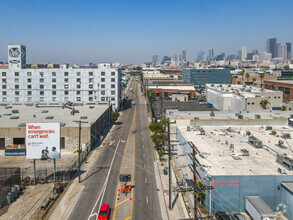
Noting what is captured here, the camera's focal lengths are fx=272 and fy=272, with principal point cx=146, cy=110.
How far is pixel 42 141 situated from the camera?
33500 millimetres

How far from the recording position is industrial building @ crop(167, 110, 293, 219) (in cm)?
2700

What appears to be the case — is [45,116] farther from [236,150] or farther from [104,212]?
[236,150]

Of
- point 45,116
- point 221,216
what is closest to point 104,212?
point 221,216

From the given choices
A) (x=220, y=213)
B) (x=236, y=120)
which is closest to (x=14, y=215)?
(x=220, y=213)

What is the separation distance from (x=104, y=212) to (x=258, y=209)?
14.3 meters

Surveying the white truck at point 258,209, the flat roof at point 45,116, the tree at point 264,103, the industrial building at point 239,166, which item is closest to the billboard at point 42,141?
the industrial building at point 239,166

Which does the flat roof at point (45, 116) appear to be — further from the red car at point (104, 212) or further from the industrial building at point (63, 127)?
the red car at point (104, 212)

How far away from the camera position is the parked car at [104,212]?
84.8 feet

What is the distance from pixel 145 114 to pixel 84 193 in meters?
58.9

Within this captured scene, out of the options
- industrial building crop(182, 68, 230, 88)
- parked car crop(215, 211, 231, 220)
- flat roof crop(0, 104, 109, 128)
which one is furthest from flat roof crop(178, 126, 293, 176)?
industrial building crop(182, 68, 230, 88)

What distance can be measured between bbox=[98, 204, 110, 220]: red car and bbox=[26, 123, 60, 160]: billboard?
1003cm

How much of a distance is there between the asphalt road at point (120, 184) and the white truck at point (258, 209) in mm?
8749

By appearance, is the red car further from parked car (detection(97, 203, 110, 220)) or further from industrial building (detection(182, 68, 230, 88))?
industrial building (detection(182, 68, 230, 88))

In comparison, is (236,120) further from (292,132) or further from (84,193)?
(84,193)
